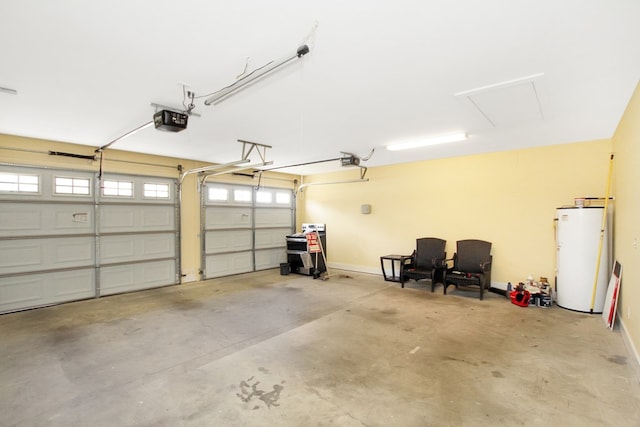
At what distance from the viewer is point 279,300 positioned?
16.5ft

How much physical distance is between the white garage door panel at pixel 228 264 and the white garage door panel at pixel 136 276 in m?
0.80

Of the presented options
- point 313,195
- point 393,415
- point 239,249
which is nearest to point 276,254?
point 239,249

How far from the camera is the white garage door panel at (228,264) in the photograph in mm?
6754

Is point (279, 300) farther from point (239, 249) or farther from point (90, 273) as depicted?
point (90, 273)

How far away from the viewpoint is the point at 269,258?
26.0 ft

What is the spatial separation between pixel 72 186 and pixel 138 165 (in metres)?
1.07

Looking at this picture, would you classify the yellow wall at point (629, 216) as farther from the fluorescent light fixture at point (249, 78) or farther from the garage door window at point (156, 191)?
the garage door window at point (156, 191)

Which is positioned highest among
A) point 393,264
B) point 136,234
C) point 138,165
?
point 138,165

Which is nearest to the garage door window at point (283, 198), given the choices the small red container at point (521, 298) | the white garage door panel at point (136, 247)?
the white garage door panel at point (136, 247)

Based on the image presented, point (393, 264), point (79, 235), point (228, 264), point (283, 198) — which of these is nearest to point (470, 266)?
point (393, 264)

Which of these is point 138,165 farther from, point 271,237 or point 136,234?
point 271,237

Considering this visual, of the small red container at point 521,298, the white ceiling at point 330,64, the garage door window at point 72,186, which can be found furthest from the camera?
the garage door window at point 72,186

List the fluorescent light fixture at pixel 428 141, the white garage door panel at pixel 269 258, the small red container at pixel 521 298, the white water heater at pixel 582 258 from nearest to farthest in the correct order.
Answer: the white water heater at pixel 582 258
the fluorescent light fixture at pixel 428 141
the small red container at pixel 521 298
the white garage door panel at pixel 269 258

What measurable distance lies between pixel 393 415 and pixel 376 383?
41 cm
